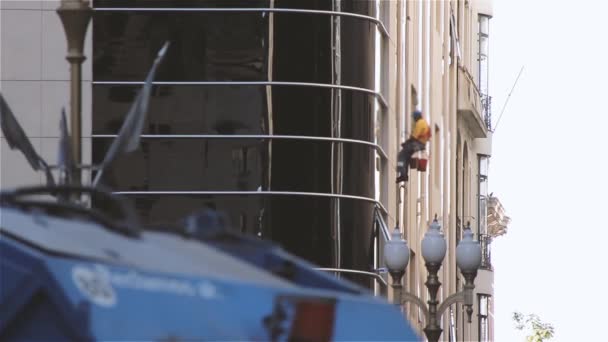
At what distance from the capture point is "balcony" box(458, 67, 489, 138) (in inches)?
2253

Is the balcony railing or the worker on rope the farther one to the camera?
the balcony railing

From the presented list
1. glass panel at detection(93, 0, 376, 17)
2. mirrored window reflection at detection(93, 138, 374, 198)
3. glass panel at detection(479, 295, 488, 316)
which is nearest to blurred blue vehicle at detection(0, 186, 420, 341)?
mirrored window reflection at detection(93, 138, 374, 198)

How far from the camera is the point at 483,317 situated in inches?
2650

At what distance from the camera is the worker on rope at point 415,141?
23.5 m

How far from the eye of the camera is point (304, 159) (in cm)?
3259

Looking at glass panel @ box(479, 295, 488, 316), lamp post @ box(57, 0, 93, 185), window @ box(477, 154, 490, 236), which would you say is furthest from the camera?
window @ box(477, 154, 490, 236)

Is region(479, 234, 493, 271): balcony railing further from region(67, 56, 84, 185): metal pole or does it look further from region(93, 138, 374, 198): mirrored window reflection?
region(67, 56, 84, 185): metal pole

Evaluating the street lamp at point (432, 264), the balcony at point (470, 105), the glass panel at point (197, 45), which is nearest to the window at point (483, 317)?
the balcony at point (470, 105)

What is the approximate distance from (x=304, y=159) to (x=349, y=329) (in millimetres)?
25841

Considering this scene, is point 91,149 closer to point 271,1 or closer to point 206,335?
point 271,1

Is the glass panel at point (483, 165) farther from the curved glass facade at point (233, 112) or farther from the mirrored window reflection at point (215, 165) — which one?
the mirrored window reflection at point (215, 165)

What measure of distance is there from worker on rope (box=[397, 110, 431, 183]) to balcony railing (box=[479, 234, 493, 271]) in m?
35.2

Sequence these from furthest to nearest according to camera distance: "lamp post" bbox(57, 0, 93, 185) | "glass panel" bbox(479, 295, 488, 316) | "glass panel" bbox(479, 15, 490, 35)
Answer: "glass panel" bbox(479, 15, 490, 35) < "glass panel" bbox(479, 295, 488, 316) < "lamp post" bbox(57, 0, 93, 185)

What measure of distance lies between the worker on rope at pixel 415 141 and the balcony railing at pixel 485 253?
A: 35227 mm
